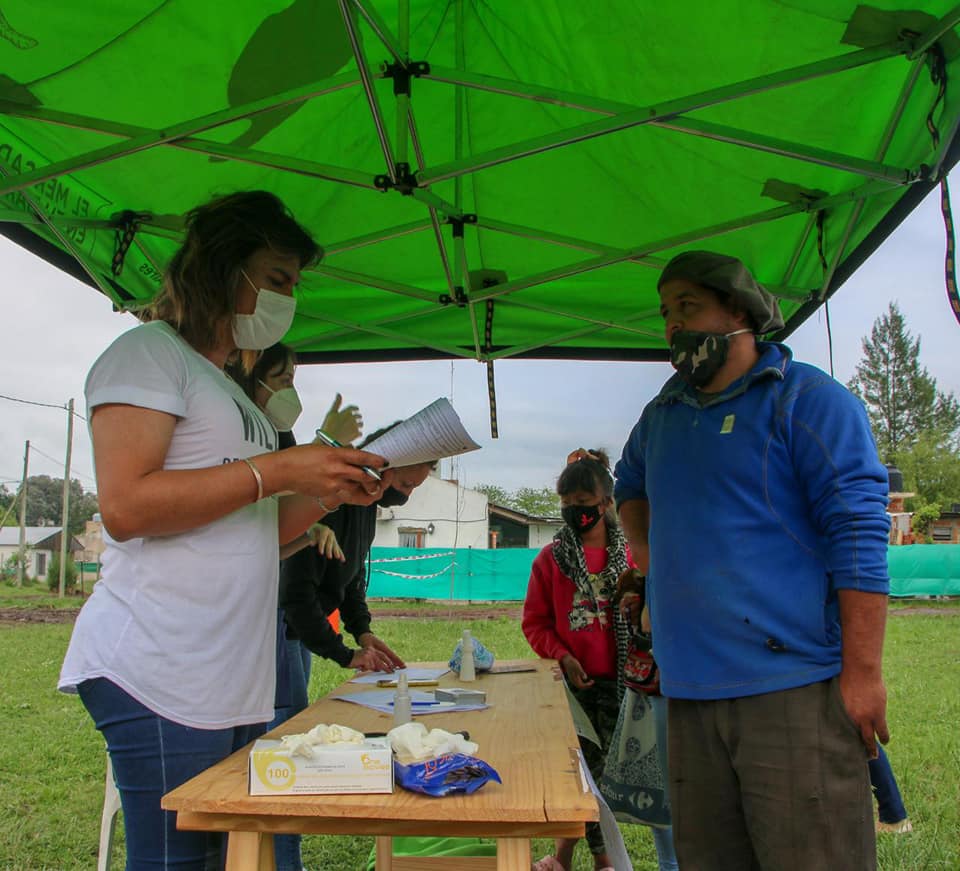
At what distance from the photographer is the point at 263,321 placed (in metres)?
1.59

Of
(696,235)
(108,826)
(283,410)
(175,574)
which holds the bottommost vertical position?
(108,826)

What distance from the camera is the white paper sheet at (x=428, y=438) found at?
1.34m

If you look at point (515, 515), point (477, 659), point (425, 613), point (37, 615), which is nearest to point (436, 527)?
point (515, 515)

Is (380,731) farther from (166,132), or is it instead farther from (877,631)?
(166,132)

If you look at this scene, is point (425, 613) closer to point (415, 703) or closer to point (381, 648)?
point (381, 648)

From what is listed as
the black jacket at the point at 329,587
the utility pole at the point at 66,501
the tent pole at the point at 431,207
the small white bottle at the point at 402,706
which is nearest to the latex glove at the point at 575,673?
the black jacket at the point at 329,587

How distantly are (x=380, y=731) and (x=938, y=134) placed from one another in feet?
7.28

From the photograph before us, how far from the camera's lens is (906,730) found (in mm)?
6738

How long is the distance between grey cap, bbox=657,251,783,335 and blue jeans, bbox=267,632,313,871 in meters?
1.83

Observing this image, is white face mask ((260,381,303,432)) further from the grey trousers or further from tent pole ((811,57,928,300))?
tent pole ((811,57,928,300))

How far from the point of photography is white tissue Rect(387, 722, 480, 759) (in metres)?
1.30

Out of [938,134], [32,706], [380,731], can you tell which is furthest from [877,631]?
[32,706]

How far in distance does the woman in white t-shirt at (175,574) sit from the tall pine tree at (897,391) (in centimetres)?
6360

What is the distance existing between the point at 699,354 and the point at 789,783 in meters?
0.98
